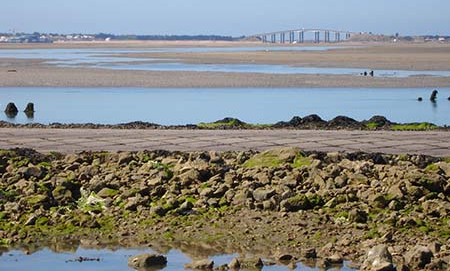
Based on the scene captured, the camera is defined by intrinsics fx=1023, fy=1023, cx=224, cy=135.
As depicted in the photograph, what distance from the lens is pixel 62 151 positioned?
17.6 m

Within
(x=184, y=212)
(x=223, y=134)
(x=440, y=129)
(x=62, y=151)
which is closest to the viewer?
(x=184, y=212)

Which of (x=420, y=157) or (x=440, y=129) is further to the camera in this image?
(x=440, y=129)

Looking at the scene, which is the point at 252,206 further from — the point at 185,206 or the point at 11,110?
the point at 11,110

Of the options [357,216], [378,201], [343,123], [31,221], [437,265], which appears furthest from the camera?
[343,123]

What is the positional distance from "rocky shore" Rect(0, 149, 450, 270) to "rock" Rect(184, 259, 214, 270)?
2.60 feet

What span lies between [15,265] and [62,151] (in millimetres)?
6270

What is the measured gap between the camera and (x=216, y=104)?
3528cm

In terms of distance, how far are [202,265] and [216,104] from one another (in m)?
24.4

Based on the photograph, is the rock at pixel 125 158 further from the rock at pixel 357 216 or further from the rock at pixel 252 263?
the rock at pixel 252 263

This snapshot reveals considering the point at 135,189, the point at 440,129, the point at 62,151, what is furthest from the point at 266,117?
the point at 135,189

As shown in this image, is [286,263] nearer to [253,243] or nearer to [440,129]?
[253,243]

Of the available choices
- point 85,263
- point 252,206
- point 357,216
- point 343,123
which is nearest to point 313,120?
point 343,123

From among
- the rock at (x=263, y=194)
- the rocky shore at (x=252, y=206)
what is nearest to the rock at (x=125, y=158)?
the rocky shore at (x=252, y=206)

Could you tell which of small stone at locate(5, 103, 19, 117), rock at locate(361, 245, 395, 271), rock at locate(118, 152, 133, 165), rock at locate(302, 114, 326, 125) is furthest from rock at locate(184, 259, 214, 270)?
small stone at locate(5, 103, 19, 117)
